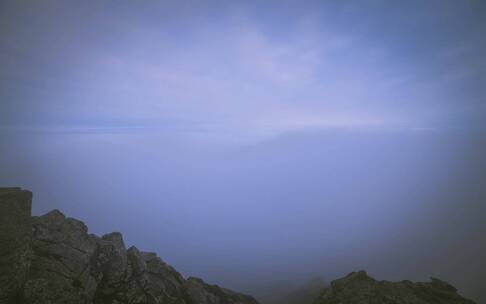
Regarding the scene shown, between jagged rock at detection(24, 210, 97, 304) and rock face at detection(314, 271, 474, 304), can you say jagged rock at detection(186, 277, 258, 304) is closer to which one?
jagged rock at detection(24, 210, 97, 304)

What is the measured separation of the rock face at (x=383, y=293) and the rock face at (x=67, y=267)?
38.7 m

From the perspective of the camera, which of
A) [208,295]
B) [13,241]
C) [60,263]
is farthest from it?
[208,295]

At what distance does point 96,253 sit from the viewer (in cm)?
4412

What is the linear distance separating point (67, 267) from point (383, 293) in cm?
7180

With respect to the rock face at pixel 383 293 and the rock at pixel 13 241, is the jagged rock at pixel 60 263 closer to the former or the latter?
the rock at pixel 13 241

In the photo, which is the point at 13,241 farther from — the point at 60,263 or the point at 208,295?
the point at 208,295

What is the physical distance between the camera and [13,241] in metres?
26.9

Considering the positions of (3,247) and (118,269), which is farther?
(118,269)

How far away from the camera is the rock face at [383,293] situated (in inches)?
2080

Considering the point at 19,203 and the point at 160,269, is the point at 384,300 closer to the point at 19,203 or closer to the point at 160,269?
the point at 160,269

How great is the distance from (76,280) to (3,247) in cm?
1212

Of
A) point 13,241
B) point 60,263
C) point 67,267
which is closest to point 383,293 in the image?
point 67,267

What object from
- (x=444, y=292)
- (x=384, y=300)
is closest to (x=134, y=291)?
(x=384, y=300)

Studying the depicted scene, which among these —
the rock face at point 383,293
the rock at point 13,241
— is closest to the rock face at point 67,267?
the rock at point 13,241
